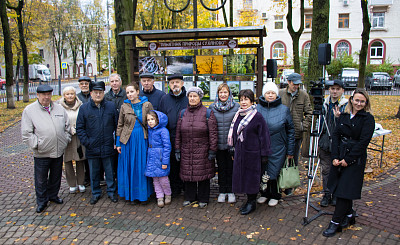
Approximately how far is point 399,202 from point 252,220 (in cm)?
251

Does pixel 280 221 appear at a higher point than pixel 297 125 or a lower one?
lower

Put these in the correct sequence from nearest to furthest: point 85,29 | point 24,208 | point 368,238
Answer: point 368,238, point 24,208, point 85,29

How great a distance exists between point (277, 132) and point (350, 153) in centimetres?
118

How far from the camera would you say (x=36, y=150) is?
5.44 meters

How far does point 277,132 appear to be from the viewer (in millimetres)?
5266

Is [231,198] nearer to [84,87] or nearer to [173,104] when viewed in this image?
[173,104]

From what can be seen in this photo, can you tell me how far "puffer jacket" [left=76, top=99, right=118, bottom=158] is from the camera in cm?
566

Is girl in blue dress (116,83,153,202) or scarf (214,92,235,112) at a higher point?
scarf (214,92,235,112)

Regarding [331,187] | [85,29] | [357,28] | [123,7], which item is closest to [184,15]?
[123,7]

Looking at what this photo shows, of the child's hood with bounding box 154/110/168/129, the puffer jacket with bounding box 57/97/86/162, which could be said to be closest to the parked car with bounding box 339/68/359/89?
the child's hood with bounding box 154/110/168/129

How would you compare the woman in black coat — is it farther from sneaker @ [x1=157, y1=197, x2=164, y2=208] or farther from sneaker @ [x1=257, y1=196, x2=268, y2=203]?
sneaker @ [x1=157, y1=197, x2=164, y2=208]

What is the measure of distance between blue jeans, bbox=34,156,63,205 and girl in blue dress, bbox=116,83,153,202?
1.06 m

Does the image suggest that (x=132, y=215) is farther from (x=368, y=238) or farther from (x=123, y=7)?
(x=123, y=7)

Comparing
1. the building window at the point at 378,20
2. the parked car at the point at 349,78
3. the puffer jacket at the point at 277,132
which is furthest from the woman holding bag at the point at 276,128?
the building window at the point at 378,20
